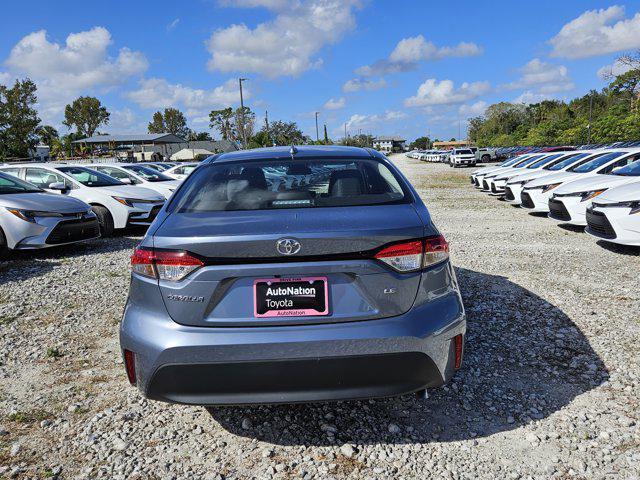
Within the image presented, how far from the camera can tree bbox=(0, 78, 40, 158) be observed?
67.1 meters

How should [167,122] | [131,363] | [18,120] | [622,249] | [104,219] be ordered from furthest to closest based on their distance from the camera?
[167,122] → [18,120] → [104,219] → [622,249] → [131,363]

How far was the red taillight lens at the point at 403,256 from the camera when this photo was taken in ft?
7.99

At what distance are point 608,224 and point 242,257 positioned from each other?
6496mm

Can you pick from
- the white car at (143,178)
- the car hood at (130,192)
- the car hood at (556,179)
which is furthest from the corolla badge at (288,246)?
the car hood at (556,179)

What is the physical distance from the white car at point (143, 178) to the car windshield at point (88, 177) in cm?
125

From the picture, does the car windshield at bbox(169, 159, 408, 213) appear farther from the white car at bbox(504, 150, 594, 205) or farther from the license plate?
the white car at bbox(504, 150, 594, 205)

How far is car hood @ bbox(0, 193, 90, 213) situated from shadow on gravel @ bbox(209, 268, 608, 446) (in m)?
5.99

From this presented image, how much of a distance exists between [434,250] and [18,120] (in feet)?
260

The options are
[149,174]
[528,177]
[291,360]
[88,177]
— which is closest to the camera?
[291,360]

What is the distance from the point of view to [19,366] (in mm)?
3906

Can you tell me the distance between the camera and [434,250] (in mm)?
2559

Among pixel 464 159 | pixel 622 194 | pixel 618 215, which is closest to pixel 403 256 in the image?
pixel 618 215

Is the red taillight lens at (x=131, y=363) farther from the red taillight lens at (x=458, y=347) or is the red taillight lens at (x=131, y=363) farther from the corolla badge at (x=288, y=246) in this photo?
the red taillight lens at (x=458, y=347)

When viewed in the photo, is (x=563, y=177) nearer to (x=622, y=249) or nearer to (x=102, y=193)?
(x=622, y=249)
